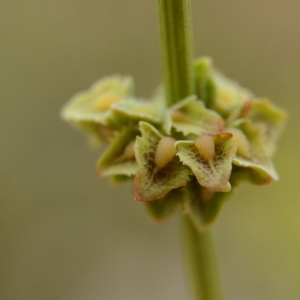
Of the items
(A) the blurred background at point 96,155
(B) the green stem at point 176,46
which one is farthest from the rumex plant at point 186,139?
(A) the blurred background at point 96,155

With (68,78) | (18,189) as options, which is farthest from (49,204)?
(68,78)

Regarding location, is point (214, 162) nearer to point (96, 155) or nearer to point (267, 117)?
point (267, 117)

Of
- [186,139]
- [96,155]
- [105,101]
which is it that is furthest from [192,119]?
[96,155]

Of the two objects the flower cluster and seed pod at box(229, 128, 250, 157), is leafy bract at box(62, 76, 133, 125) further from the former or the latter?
seed pod at box(229, 128, 250, 157)

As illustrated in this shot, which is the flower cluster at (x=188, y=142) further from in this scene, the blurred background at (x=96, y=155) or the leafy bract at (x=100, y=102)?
the blurred background at (x=96, y=155)

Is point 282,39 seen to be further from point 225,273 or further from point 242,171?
point 242,171

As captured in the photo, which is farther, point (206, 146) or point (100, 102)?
point (100, 102)

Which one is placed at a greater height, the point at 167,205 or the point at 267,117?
the point at 267,117
